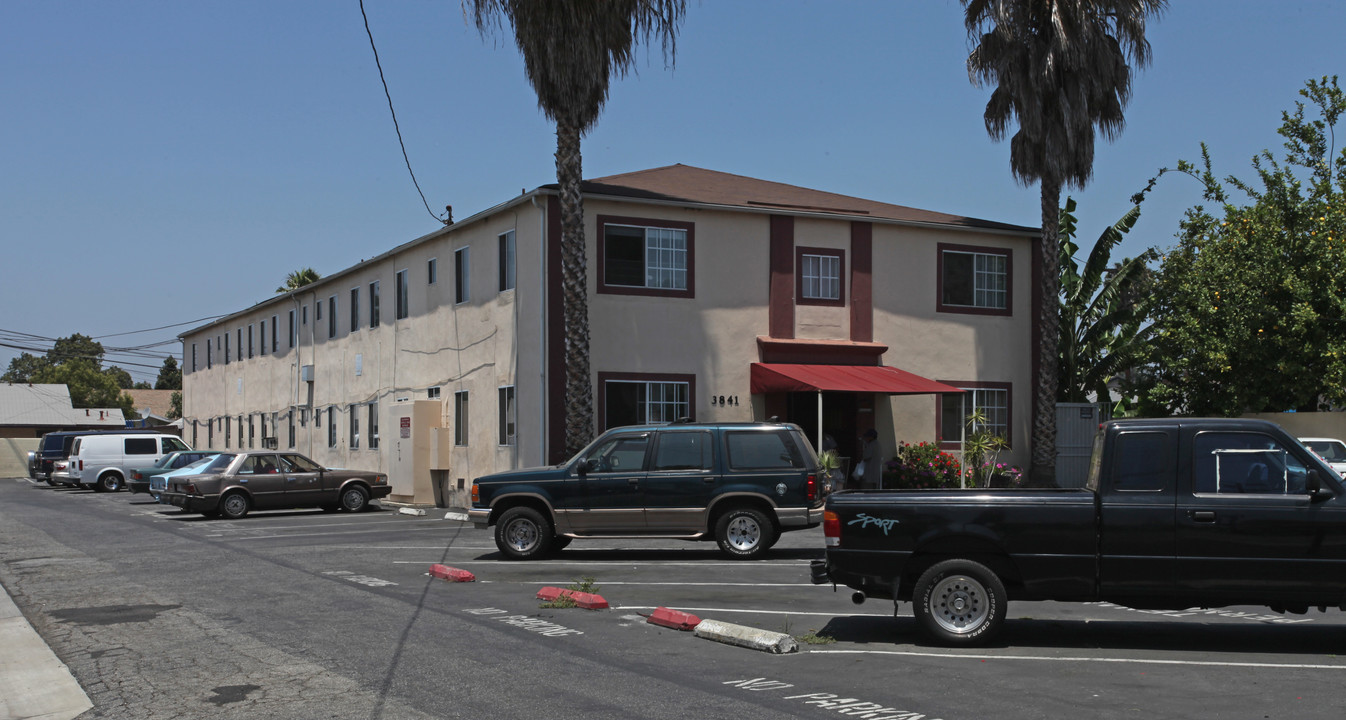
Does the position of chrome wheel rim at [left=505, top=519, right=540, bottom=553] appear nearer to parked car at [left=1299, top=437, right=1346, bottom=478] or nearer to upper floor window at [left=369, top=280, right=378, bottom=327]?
parked car at [left=1299, top=437, right=1346, bottom=478]

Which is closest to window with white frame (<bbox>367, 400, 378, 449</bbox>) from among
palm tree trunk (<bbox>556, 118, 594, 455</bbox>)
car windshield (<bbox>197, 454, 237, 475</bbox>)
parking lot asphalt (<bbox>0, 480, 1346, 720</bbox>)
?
car windshield (<bbox>197, 454, 237, 475</bbox>)

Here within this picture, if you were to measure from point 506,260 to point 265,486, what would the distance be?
288 inches

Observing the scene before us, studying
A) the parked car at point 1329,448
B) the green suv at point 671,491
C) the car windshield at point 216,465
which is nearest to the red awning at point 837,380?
the parked car at point 1329,448

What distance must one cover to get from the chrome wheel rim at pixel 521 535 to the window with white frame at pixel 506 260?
10.0 m

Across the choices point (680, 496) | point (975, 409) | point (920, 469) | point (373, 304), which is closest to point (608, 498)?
point (680, 496)

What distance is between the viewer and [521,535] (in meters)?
16.1

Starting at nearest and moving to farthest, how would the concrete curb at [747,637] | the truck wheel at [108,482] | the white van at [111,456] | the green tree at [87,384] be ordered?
1. the concrete curb at [747,637]
2. the white van at [111,456]
3. the truck wheel at [108,482]
4. the green tree at [87,384]

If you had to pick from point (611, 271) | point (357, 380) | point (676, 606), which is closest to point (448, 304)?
point (611, 271)

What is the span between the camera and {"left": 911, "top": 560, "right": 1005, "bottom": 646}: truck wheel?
9.36 m

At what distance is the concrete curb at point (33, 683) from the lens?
776 centimetres

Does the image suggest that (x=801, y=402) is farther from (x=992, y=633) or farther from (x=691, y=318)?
(x=992, y=633)

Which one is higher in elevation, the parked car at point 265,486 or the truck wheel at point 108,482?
the parked car at point 265,486

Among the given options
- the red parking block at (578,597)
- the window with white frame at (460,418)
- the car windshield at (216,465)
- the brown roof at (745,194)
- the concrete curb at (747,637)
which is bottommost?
the red parking block at (578,597)

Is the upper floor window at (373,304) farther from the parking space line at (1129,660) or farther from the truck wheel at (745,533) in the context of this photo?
the parking space line at (1129,660)
